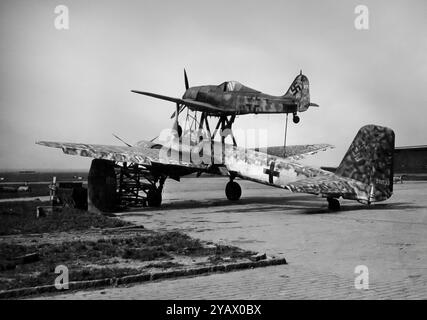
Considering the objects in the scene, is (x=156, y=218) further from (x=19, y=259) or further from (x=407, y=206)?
(x=407, y=206)

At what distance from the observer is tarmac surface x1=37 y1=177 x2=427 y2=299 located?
243 inches

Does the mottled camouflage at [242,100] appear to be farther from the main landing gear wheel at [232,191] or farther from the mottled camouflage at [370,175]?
the mottled camouflage at [370,175]

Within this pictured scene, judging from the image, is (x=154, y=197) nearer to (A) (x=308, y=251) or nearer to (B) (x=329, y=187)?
(B) (x=329, y=187)

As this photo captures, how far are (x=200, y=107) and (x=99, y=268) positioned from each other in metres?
16.8

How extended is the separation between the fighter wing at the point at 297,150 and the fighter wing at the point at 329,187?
9501 millimetres

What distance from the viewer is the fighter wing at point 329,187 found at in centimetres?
1549

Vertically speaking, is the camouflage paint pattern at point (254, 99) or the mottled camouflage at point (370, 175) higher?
the camouflage paint pattern at point (254, 99)

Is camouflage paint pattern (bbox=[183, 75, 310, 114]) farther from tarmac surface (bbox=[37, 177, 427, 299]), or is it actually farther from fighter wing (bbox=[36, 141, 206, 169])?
tarmac surface (bbox=[37, 177, 427, 299])

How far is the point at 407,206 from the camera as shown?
18453mm

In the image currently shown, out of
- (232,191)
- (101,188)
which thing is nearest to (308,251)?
(101,188)

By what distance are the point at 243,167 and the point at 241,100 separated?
4.53m

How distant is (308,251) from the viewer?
30.5ft

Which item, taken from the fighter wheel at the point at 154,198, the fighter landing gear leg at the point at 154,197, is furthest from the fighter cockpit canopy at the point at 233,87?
the fighter wheel at the point at 154,198

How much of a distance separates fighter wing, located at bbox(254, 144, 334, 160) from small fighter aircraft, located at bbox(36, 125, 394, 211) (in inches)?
182
